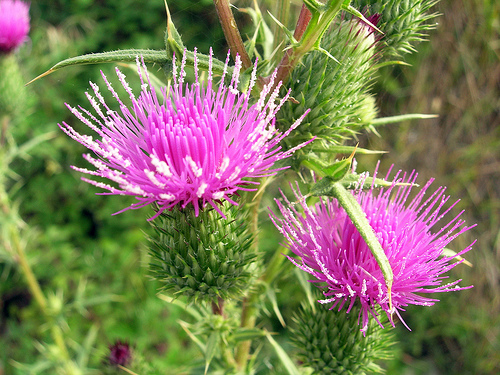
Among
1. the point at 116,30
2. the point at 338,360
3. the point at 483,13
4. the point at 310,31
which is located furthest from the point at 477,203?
the point at 116,30

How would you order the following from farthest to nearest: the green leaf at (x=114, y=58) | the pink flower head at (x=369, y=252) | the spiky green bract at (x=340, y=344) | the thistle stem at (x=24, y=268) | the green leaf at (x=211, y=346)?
the thistle stem at (x=24, y=268)
the spiky green bract at (x=340, y=344)
the green leaf at (x=211, y=346)
the pink flower head at (x=369, y=252)
the green leaf at (x=114, y=58)

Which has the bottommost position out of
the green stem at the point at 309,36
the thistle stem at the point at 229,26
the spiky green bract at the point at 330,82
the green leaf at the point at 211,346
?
the green leaf at the point at 211,346

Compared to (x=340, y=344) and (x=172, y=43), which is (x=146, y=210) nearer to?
(x=340, y=344)

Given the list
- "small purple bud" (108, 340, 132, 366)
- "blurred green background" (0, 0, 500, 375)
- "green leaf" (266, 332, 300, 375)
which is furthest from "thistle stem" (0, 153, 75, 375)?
"green leaf" (266, 332, 300, 375)

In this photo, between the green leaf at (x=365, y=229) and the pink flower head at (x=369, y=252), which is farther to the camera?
the pink flower head at (x=369, y=252)

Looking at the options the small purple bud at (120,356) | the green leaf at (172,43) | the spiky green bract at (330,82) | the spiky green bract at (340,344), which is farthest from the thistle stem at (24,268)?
the spiky green bract at (330,82)

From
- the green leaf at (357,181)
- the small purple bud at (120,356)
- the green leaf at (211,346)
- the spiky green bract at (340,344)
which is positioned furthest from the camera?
the small purple bud at (120,356)

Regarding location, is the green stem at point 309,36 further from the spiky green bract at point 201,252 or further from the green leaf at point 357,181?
the spiky green bract at point 201,252
